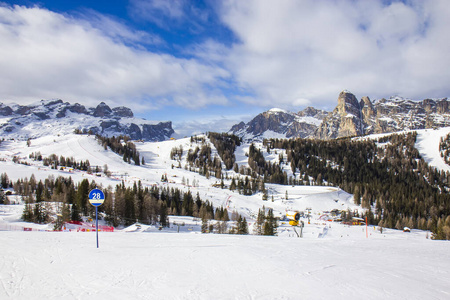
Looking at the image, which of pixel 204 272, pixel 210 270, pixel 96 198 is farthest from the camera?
pixel 96 198

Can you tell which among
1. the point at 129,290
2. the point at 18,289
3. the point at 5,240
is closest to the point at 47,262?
the point at 18,289

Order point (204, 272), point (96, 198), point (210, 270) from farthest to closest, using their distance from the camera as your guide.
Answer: point (96, 198) → point (210, 270) → point (204, 272)

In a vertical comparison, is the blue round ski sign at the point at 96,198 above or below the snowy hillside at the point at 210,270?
above

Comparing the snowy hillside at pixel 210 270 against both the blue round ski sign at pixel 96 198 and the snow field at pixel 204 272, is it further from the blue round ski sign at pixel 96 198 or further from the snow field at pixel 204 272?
the blue round ski sign at pixel 96 198

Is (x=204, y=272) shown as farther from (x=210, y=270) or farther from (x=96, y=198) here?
(x=96, y=198)

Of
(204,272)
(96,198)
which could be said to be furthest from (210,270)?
(96,198)

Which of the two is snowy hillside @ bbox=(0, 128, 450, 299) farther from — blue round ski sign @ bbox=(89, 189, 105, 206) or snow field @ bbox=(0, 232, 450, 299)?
blue round ski sign @ bbox=(89, 189, 105, 206)

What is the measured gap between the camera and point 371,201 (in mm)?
159750

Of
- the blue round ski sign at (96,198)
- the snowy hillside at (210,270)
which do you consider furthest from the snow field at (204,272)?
the blue round ski sign at (96,198)

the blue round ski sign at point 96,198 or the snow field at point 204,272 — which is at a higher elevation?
the blue round ski sign at point 96,198

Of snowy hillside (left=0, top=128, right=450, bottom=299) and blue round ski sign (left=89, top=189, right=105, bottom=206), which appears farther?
blue round ski sign (left=89, top=189, right=105, bottom=206)

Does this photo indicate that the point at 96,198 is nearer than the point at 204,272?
No

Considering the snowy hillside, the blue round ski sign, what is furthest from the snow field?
the blue round ski sign

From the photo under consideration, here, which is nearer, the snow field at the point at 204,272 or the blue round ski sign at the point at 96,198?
the snow field at the point at 204,272
